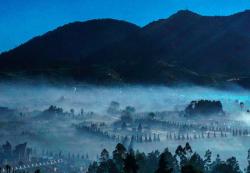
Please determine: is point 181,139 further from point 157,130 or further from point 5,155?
point 5,155

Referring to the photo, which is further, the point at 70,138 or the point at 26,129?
the point at 26,129

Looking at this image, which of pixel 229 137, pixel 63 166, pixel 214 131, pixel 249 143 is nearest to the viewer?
pixel 63 166

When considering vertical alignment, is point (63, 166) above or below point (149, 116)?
below

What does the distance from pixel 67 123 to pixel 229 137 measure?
44.0 m

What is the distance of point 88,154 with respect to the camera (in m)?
95.7

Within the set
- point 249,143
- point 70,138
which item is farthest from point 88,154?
point 249,143

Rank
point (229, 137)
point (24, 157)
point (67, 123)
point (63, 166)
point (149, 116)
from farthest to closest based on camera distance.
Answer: point (149, 116) < point (67, 123) < point (229, 137) < point (24, 157) < point (63, 166)

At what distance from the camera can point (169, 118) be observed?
514ft

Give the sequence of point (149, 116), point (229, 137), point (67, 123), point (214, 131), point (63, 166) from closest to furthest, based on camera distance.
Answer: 1. point (63, 166)
2. point (229, 137)
3. point (214, 131)
4. point (67, 123)
5. point (149, 116)

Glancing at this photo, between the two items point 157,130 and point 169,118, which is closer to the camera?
point 157,130

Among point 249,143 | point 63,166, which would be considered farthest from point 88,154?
point 249,143

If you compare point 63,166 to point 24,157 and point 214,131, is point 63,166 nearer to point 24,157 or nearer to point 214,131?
point 24,157

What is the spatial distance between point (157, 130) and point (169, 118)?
28691 mm

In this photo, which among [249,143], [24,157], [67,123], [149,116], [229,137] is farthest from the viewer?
[149,116]
